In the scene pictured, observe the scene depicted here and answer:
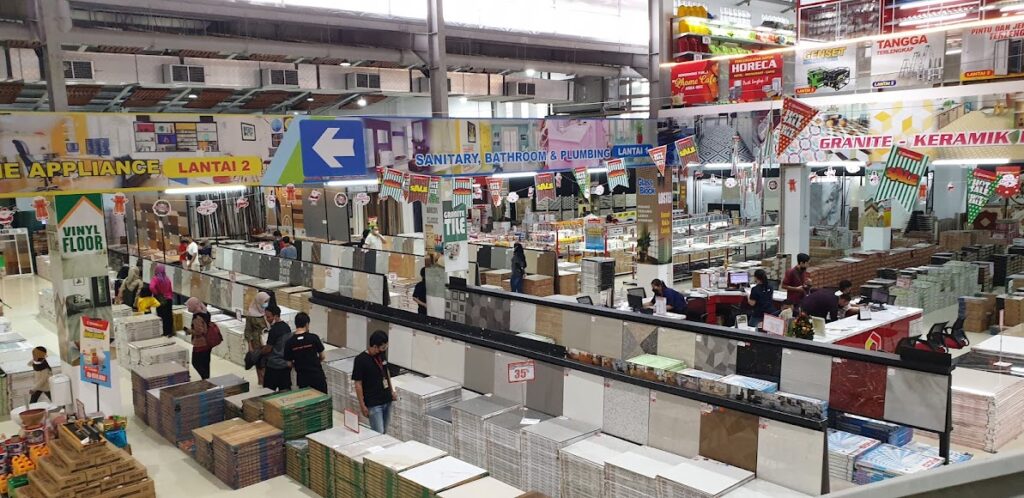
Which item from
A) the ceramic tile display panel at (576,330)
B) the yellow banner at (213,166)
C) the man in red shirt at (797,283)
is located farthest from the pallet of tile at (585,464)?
the man in red shirt at (797,283)

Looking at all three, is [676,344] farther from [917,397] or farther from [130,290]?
[130,290]

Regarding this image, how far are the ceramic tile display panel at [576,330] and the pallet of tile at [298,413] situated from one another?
2.95m

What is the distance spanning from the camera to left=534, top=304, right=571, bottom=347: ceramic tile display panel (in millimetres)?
9359

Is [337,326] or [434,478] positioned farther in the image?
[337,326]

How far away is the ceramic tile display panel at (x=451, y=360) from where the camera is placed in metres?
8.69

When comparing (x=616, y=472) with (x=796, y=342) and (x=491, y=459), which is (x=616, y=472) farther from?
(x=796, y=342)

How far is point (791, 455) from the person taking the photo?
573cm

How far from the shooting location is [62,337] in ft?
30.0

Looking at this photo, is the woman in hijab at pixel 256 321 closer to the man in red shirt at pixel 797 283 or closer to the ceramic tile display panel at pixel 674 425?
the ceramic tile display panel at pixel 674 425

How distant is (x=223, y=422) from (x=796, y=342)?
6.20 m

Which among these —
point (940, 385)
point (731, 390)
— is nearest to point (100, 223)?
point (731, 390)

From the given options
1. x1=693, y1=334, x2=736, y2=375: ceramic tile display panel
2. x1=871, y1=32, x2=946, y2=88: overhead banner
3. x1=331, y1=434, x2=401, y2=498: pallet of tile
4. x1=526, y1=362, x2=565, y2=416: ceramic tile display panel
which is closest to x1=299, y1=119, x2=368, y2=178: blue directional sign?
x1=331, y1=434, x2=401, y2=498: pallet of tile

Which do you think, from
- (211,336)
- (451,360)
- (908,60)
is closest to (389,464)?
(451,360)

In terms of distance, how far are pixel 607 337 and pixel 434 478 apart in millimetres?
3264
